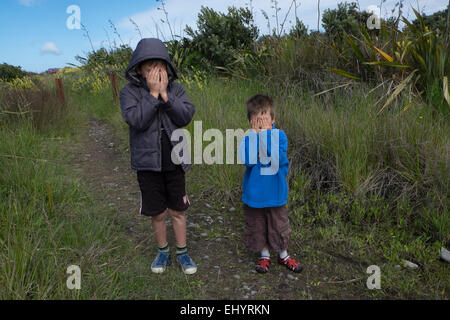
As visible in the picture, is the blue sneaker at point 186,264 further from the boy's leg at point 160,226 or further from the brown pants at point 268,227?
the brown pants at point 268,227

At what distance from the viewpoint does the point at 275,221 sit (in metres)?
2.56

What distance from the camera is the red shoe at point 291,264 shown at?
8.50ft

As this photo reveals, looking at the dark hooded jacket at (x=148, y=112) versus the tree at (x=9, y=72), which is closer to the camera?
the dark hooded jacket at (x=148, y=112)

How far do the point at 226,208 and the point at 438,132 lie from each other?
2236 millimetres

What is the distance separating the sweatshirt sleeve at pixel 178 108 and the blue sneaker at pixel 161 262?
3.34 ft

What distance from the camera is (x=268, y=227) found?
8.55 ft

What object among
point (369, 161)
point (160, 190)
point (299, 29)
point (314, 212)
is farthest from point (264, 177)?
point (299, 29)

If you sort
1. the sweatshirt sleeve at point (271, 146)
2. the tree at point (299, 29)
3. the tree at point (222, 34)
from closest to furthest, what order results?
the sweatshirt sleeve at point (271, 146)
the tree at point (299, 29)
the tree at point (222, 34)

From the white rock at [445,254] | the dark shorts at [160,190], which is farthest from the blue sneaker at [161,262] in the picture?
the white rock at [445,254]

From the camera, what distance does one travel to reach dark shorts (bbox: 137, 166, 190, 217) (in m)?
2.44

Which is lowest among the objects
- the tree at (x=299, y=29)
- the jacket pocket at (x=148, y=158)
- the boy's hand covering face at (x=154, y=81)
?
the jacket pocket at (x=148, y=158)

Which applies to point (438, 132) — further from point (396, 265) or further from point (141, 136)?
point (141, 136)

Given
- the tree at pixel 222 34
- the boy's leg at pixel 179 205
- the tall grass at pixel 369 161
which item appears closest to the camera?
the boy's leg at pixel 179 205

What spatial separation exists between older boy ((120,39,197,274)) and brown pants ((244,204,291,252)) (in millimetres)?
500
